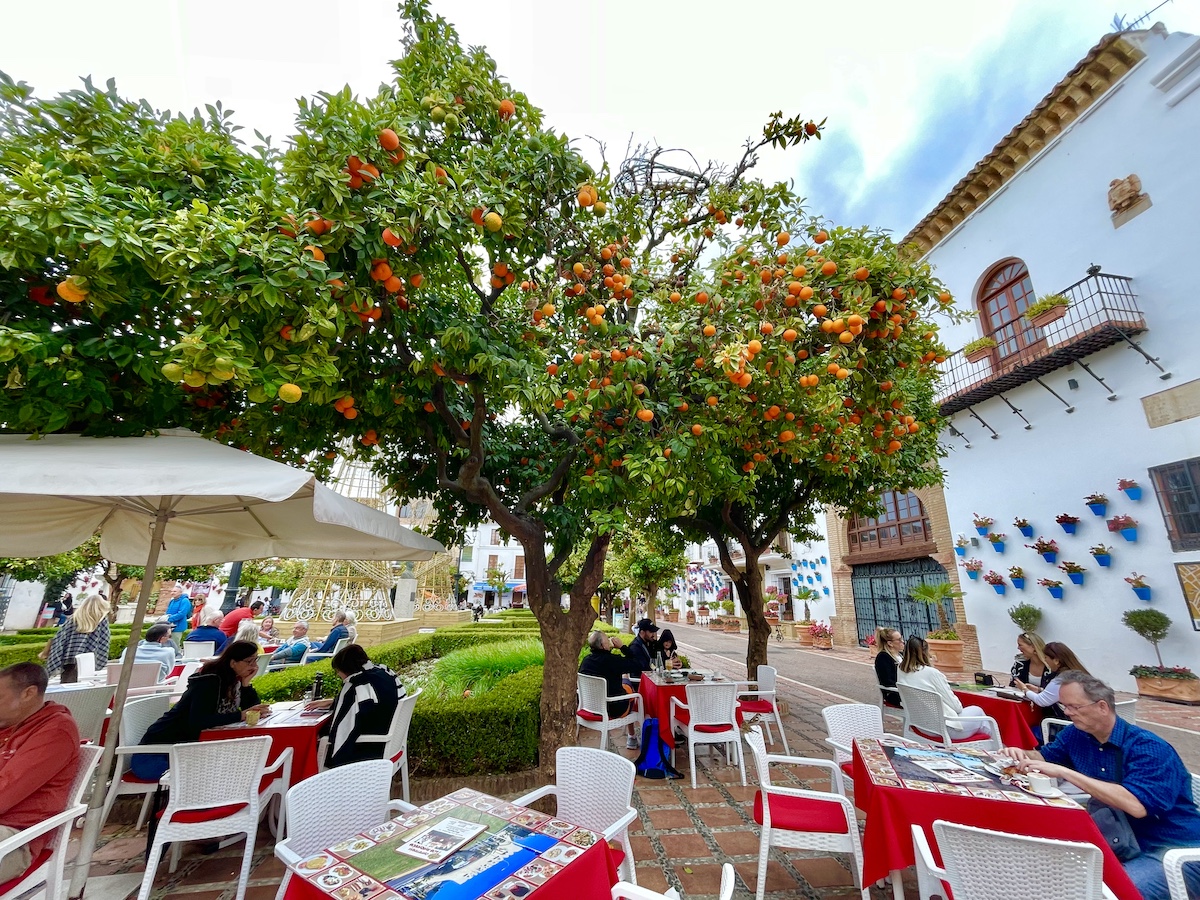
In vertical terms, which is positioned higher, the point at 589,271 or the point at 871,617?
the point at 589,271

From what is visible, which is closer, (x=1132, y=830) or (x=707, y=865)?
(x=1132, y=830)

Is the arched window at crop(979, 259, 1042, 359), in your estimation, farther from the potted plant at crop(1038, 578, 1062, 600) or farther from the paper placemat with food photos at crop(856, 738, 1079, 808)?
the paper placemat with food photos at crop(856, 738, 1079, 808)

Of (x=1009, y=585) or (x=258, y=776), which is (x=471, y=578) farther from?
(x=258, y=776)

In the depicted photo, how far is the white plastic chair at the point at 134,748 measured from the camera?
11.1 feet

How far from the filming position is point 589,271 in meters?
3.90

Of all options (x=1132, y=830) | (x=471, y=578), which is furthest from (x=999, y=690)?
(x=471, y=578)

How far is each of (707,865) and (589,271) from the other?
4.46 metres

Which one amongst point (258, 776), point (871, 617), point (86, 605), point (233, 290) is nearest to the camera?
point (233, 290)

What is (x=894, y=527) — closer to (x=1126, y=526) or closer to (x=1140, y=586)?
(x=1126, y=526)

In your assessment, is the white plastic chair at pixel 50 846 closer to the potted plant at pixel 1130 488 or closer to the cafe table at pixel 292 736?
the cafe table at pixel 292 736

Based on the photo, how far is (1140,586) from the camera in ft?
30.2

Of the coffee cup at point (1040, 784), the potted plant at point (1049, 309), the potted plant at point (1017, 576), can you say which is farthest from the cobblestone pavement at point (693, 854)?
the potted plant at point (1049, 309)

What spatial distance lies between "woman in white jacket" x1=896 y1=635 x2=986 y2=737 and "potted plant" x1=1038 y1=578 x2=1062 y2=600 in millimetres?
7924

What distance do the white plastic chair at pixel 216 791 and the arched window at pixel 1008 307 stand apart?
15323 mm
